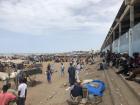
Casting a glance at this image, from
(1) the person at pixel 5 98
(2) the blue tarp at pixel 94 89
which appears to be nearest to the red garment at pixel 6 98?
(1) the person at pixel 5 98

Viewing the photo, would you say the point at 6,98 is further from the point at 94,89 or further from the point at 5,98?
the point at 94,89

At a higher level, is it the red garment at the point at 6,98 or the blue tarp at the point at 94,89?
the red garment at the point at 6,98

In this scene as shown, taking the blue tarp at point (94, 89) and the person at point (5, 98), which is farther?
the blue tarp at point (94, 89)

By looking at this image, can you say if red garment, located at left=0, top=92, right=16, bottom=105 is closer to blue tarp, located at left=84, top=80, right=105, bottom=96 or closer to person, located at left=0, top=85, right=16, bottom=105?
person, located at left=0, top=85, right=16, bottom=105

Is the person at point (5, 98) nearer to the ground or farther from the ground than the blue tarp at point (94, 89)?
farther from the ground

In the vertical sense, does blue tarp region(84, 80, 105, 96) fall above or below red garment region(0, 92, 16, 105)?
below

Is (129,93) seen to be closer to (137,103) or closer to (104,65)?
(137,103)

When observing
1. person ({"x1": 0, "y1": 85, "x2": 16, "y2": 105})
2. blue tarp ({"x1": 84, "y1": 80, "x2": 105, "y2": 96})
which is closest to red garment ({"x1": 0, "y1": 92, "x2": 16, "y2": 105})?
person ({"x1": 0, "y1": 85, "x2": 16, "y2": 105})

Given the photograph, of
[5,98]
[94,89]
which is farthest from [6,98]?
[94,89]

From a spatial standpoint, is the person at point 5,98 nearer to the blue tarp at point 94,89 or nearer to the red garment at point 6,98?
the red garment at point 6,98

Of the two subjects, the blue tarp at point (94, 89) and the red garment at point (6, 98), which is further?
the blue tarp at point (94, 89)

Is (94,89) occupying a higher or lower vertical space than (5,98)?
lower

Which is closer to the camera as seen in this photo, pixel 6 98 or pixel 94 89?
pixel 6 98

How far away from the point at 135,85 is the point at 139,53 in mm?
4580
